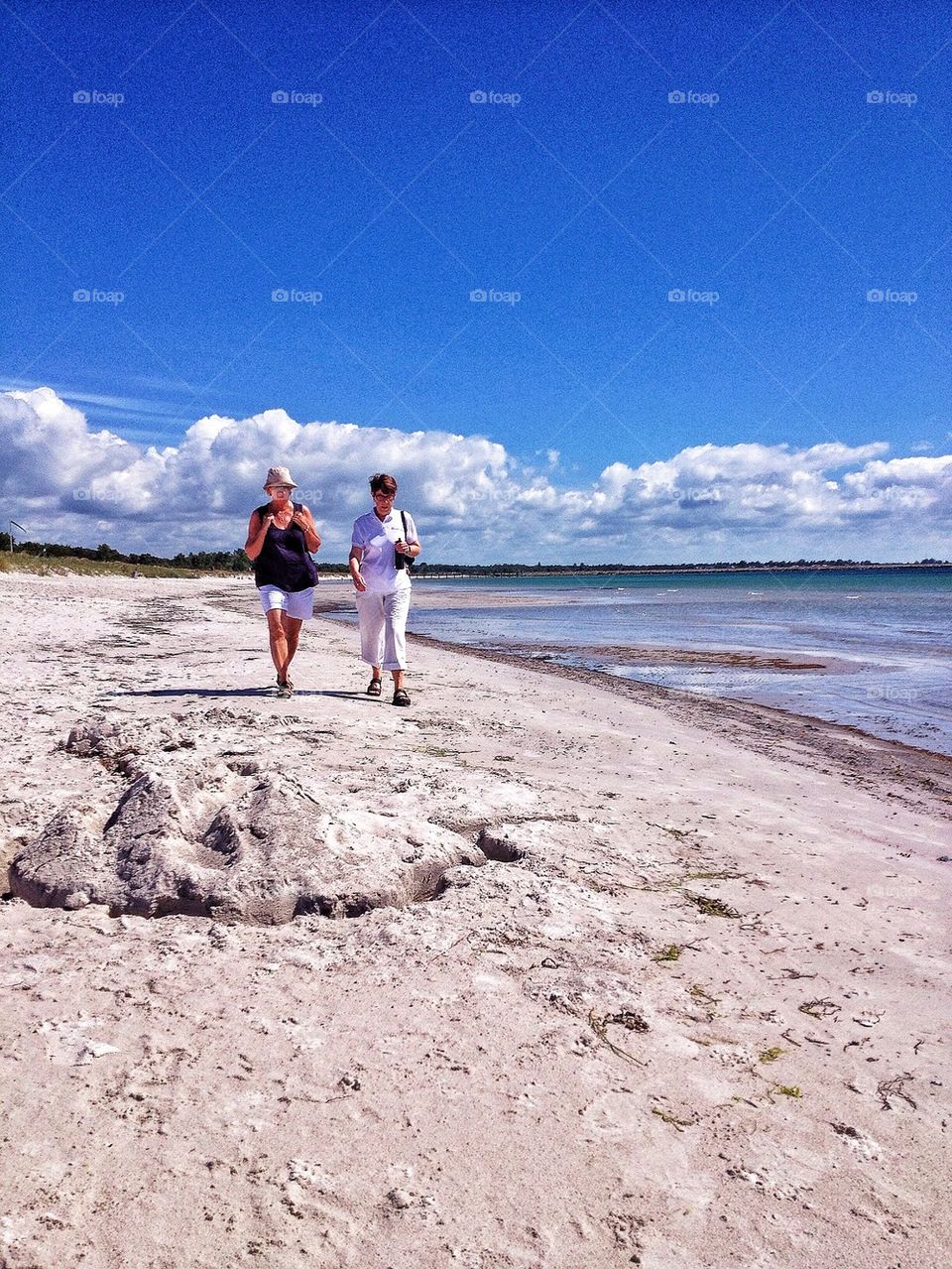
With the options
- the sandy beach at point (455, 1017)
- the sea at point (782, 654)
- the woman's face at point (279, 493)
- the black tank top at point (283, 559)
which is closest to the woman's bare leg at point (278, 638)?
the black tank top at point (283, 559)

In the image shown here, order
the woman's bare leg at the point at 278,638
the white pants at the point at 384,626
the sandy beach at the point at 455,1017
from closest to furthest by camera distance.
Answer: the sandy beach at the point at 455,1017 → the woman's bare leg at the point at 278,638 → the white pants at the point at 384,626

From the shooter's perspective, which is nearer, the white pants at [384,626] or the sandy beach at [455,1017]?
the sandy beach at [455,1017]

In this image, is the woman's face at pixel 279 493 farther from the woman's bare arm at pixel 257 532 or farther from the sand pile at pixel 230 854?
the sand pile at pixel 230 854

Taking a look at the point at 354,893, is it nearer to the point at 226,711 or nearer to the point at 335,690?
the point at 226,711

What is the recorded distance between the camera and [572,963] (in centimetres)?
282

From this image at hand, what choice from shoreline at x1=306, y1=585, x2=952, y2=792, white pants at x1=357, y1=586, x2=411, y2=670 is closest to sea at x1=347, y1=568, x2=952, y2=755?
shoreline at x1=306, y1=585, x2=952, y2=792

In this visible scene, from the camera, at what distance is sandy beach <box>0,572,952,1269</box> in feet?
5.69

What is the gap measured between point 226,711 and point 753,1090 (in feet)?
17.5

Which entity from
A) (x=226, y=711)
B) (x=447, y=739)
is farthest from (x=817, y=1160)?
(x=226, y=711)

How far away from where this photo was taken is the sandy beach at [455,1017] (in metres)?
1.73

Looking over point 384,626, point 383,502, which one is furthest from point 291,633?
point 383,502

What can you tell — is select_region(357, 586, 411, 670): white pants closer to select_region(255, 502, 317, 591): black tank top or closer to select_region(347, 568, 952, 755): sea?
select_region(255, 502, 317, 591): black tank top

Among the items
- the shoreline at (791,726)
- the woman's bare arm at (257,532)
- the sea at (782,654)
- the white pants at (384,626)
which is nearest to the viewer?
the shoreline at (791,726)

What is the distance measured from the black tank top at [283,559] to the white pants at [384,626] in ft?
2.23
